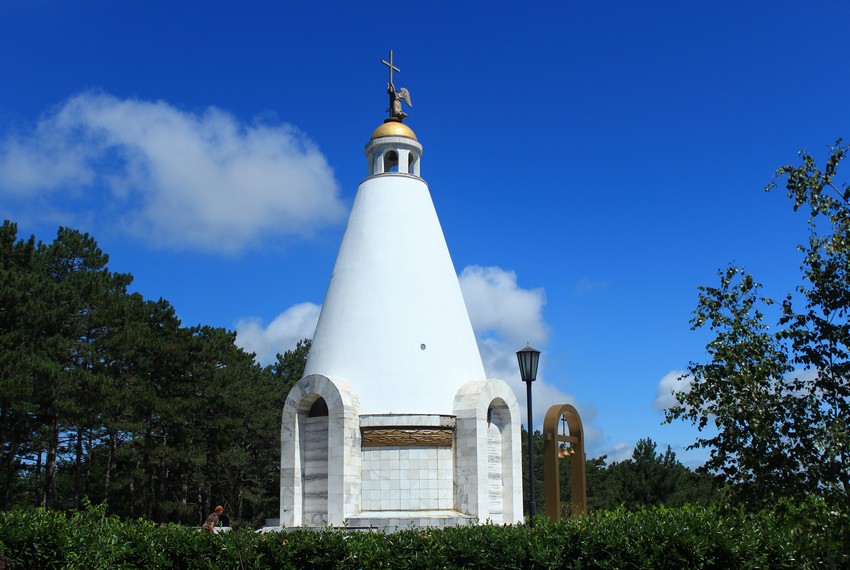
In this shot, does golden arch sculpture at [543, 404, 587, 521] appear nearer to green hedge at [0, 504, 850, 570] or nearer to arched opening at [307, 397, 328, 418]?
arched opening at [307, 397, 328, 418]

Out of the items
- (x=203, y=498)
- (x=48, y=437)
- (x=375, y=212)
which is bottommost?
(x=203, y=498)

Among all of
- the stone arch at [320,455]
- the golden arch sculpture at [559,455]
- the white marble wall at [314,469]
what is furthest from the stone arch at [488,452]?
the white marble wall at [314,469]

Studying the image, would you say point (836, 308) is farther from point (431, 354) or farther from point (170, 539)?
point (431, 354)

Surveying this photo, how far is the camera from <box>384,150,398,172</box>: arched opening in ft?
58.1

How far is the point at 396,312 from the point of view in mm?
15727

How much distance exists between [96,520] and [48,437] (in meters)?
→ 16.9

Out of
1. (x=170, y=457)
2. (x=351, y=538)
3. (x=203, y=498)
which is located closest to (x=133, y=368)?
(x=170, y=457)

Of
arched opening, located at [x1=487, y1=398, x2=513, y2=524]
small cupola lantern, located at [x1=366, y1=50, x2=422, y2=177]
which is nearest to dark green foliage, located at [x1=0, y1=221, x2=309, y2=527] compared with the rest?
small cupola lantern, located at [x1=366, y1=50, x2=422, y2=177]

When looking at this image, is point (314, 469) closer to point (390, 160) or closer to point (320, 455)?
point (320, 455)

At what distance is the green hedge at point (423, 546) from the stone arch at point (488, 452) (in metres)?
5.75

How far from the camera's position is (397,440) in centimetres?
1490

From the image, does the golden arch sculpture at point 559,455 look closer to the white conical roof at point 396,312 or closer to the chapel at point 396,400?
the chapel at point 396,400

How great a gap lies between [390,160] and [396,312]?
3.90 meters

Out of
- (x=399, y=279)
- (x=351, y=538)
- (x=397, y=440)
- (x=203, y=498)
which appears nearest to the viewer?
(x=351, y=538)
